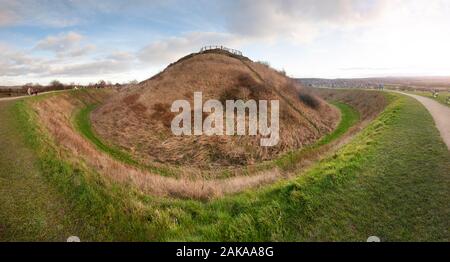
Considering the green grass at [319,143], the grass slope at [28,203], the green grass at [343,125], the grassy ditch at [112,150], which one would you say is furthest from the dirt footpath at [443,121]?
the grassy ditch at [112,150]

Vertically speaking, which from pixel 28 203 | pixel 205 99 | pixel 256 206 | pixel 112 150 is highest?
pixel 205 99

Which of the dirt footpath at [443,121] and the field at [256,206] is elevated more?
the dirt footpath at [443,121]

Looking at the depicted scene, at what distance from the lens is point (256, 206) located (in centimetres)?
1191

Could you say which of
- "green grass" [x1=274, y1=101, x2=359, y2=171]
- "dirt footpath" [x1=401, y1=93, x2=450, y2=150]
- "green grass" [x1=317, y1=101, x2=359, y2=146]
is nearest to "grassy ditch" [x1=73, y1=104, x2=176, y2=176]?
"green grass" [x1=274, y1=101, x2=359, y2=171]

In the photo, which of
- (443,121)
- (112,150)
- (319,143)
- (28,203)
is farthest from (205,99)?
(28,203)

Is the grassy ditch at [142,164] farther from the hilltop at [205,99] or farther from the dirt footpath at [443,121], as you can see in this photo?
the dirt footpath at [443,121]

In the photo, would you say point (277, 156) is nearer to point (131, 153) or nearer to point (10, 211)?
point (131, 153)

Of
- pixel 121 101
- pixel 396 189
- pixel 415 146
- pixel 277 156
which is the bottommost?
pixel 277 156

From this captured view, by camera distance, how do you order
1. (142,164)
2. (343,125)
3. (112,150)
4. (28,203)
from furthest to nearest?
1. (343,125)
2. (112,150)
3. (142,164)
4. (28,203)

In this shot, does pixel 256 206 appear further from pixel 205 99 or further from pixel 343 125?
pixel 205 99

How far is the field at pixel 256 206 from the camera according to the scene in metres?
9.66

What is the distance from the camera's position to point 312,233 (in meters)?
9.61

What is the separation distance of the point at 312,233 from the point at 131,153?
2321cm
